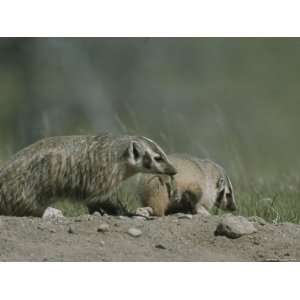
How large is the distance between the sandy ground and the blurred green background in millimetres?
1672

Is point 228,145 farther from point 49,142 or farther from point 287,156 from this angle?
point 49,142

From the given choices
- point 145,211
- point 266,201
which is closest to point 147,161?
point 145,211

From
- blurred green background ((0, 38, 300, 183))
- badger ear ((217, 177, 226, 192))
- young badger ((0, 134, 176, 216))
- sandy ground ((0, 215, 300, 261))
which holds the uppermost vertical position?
blurred green background ((0, 38, 300, 183))

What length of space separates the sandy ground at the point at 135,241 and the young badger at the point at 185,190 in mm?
426

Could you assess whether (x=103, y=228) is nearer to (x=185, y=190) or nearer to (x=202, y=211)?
(x=185, y=190)

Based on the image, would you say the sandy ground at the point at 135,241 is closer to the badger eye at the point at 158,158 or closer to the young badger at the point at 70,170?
the young badger at the point at 70,170

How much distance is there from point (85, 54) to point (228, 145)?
1.94 metres

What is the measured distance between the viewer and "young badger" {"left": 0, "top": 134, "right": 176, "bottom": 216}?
6.11m

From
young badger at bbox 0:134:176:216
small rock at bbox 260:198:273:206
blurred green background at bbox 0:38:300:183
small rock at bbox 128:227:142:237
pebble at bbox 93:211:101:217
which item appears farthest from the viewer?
blurred green background at bbox 0:38:300:183

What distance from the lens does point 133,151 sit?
20.4 ft

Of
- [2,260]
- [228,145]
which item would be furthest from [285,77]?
[2,260]

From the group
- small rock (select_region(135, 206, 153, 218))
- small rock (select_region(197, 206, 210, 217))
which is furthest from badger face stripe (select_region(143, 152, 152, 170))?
small rock (select_region(197, 206, 210, 217))

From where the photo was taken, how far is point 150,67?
7.88m

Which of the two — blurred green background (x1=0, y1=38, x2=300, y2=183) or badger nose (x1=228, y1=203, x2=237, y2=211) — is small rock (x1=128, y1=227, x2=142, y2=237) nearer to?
badger nose (x1=228, y1=203, x2=237, y2=211)
